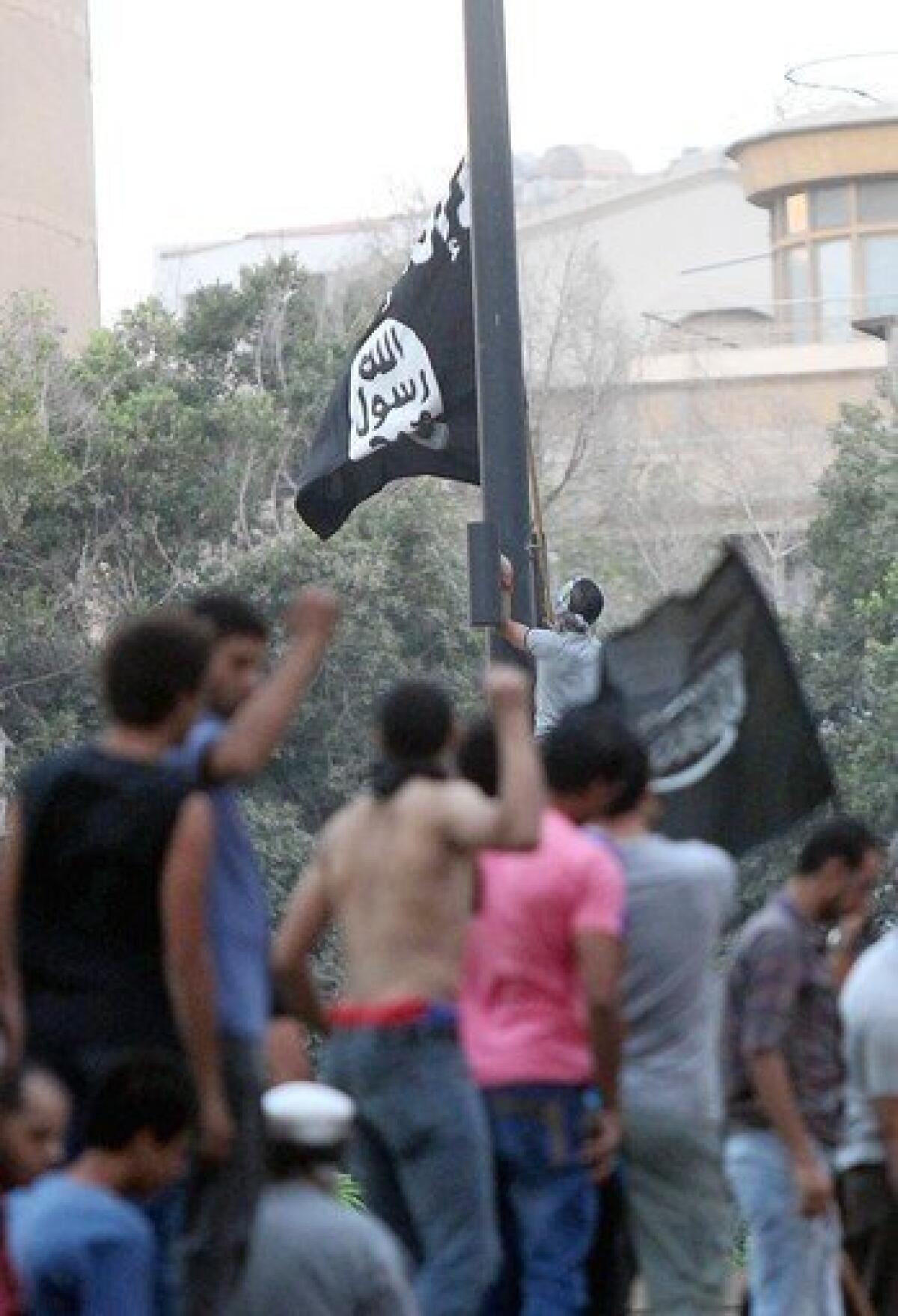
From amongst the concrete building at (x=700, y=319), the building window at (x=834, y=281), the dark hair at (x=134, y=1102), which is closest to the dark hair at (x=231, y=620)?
the dark hair at (x=134, y=1102)

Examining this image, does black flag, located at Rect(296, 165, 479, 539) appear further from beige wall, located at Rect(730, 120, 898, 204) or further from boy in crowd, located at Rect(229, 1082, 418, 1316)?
beige wall, located at Rect(730, 120, 898, 204)

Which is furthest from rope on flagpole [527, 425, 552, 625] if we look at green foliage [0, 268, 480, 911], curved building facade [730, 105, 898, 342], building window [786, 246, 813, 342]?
building window [786, 246, 813, 342]

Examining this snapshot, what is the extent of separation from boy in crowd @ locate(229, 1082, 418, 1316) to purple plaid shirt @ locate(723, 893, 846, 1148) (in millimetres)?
1537

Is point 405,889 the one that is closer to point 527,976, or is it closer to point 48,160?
point 527,976

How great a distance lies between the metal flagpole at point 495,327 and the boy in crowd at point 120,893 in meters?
4.68

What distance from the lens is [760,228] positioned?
297 feet

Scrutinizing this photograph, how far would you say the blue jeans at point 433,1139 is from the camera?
7305 mm

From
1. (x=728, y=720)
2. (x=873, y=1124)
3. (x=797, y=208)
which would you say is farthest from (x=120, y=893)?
(x=797, y=208)

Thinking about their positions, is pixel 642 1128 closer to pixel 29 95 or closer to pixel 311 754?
pixel 311 754

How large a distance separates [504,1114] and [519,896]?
468 mm

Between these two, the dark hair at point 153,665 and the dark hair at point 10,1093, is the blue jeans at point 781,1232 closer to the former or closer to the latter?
the dark hair at point 153,665

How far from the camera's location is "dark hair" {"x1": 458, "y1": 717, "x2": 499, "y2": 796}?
7.73 meters

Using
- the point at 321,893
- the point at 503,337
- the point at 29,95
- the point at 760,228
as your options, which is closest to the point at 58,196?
the point at 29,95

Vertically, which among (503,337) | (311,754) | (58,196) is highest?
(58,196)
